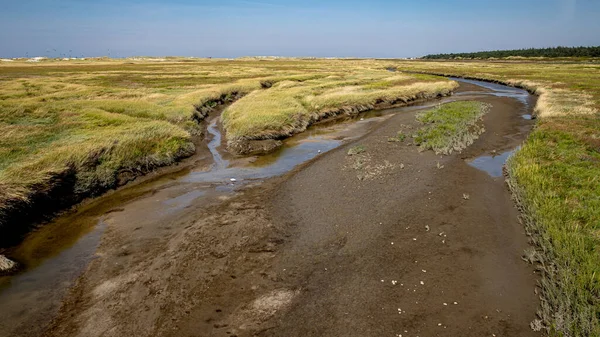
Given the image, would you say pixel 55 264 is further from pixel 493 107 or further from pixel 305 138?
pixel 493 107

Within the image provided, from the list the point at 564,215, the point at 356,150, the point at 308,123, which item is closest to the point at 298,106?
the point at 308,123

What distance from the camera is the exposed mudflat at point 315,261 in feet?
29.7

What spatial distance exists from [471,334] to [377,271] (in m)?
3.14

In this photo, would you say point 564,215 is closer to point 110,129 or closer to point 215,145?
point 215,145

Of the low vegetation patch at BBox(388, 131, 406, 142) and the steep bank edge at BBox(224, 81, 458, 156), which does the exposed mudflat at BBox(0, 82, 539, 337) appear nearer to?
the low vegetation patch at BBox(388, 131, 406, 142)

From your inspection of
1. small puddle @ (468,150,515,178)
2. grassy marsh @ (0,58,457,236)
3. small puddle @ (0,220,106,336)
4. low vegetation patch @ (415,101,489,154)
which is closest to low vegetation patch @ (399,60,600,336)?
small puddle @ (468,150,515,178)

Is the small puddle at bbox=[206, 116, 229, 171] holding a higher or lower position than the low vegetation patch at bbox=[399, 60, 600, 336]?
lower

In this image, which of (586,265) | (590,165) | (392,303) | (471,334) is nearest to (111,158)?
(392,303)

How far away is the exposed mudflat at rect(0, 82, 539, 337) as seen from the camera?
29.7 feet

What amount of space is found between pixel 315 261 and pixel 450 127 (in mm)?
21843

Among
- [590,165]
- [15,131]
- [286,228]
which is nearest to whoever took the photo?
[286,228]

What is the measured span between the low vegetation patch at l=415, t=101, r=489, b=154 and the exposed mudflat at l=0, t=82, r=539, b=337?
4.60 metres

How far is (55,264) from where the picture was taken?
12.2 m

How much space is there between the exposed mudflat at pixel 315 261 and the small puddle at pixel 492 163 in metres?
0.70
